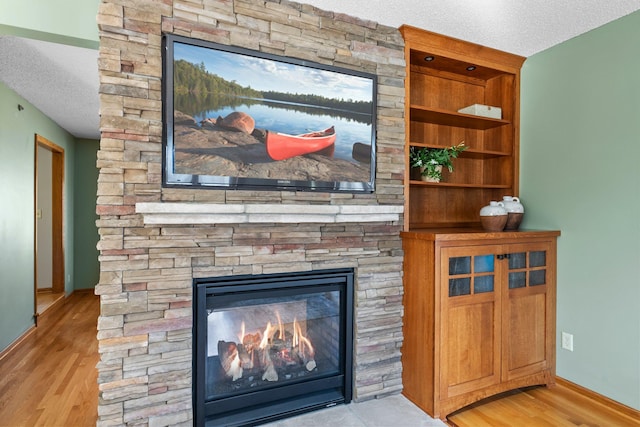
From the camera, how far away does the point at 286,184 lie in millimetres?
2166

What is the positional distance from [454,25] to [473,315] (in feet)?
6.10

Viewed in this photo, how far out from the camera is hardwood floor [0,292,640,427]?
2.24 metres

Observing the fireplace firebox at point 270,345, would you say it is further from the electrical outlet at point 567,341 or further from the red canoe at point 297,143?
the electrical outlet at point 567,341

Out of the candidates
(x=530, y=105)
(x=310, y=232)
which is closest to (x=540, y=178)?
(x=530, y=105)

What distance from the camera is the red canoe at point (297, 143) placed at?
2.13m

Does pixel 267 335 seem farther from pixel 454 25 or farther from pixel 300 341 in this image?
pixel 454 25

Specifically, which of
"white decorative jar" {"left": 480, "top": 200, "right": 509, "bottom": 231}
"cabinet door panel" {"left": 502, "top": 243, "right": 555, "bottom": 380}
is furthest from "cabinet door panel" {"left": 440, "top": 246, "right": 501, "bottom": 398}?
"white decorative jar" {"left": 480, "top": 200, "right": 509, "bottom": 231}

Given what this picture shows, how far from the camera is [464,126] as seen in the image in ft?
10.1

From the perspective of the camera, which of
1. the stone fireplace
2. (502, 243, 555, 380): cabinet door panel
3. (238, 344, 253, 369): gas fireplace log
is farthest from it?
(502, 243, 555, 380): cabinet door panel

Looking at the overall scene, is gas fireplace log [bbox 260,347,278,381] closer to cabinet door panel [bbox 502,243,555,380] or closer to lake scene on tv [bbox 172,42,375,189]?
lake scene on tv [bbox 172,42,375,189]

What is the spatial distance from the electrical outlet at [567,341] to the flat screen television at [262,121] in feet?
5.74

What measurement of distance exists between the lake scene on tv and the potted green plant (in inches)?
19.1

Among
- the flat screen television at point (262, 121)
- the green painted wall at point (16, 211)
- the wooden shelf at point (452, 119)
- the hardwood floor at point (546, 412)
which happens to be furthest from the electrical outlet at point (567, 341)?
the green painted wall at point (16, 211)

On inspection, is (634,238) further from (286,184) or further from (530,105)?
(286,184)
